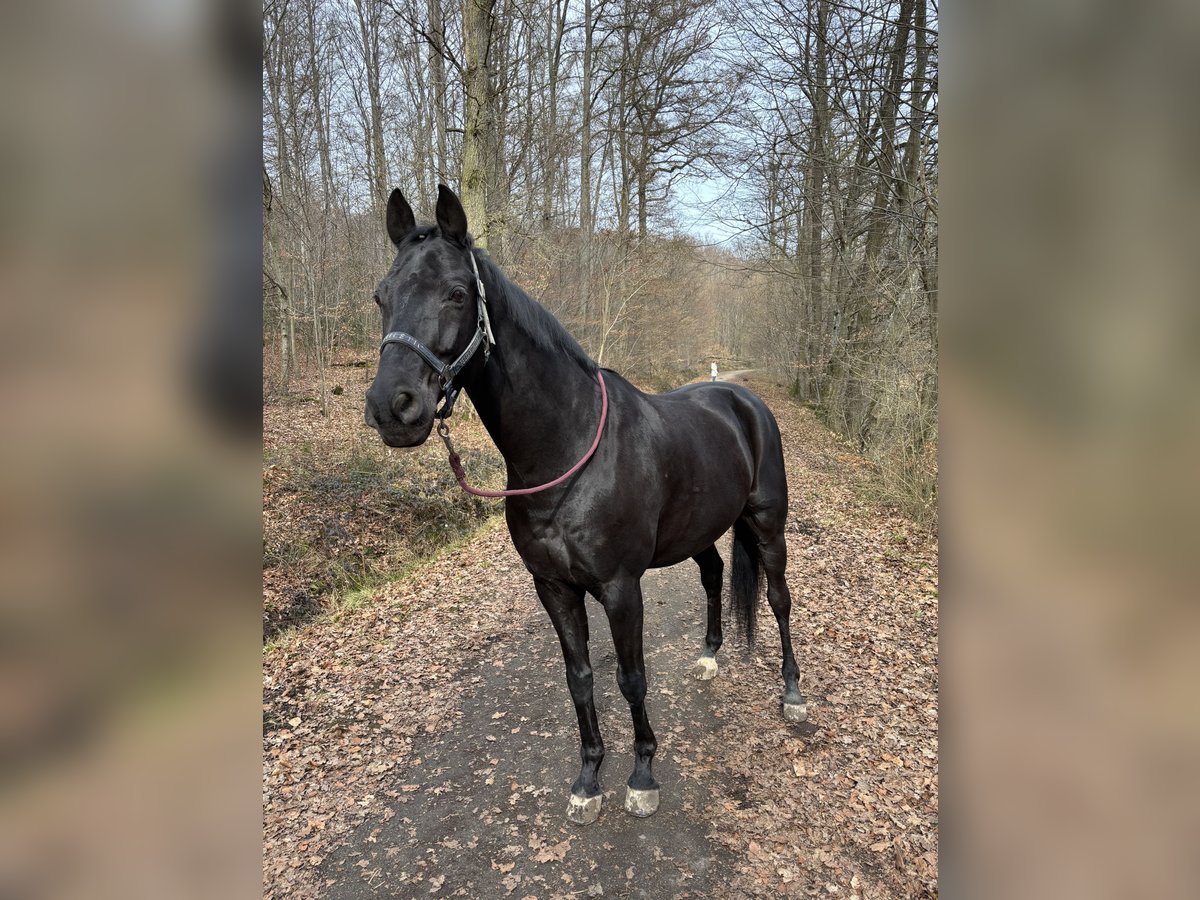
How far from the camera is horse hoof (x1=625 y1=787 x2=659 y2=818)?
282cm

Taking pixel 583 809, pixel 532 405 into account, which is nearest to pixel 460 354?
pixel 532 405

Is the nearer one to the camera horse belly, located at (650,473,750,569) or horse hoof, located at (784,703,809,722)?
horse belly, located at (650,473,750,569)

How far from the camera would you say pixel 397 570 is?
6.34m

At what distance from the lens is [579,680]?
9.48 ft

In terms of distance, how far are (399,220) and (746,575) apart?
10.0ft

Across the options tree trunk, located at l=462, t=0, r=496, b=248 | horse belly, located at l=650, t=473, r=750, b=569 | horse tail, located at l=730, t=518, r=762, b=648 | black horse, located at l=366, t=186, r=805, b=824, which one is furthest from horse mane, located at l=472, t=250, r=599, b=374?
tree trunk, located at l=462, t=0, r=496, b=248

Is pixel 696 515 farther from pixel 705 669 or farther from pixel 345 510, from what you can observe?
pixel 345 510

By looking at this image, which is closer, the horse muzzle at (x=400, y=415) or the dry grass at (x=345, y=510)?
the horse muzzle at (x=400, y=415)

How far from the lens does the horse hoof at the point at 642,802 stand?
2816mm

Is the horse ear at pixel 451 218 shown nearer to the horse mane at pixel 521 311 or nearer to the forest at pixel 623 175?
the horse mane at pixel 521 311

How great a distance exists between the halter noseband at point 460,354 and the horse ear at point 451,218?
3.0 inches

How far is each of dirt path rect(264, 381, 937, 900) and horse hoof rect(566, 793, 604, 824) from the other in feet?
0.17

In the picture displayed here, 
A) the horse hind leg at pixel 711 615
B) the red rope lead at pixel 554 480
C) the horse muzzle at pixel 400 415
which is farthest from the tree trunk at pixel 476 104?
the horse muzzle at pixel 400 415

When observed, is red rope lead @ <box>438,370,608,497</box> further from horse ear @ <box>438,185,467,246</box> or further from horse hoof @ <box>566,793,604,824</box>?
horse hoof @ <box>566,793,604,824</box>
